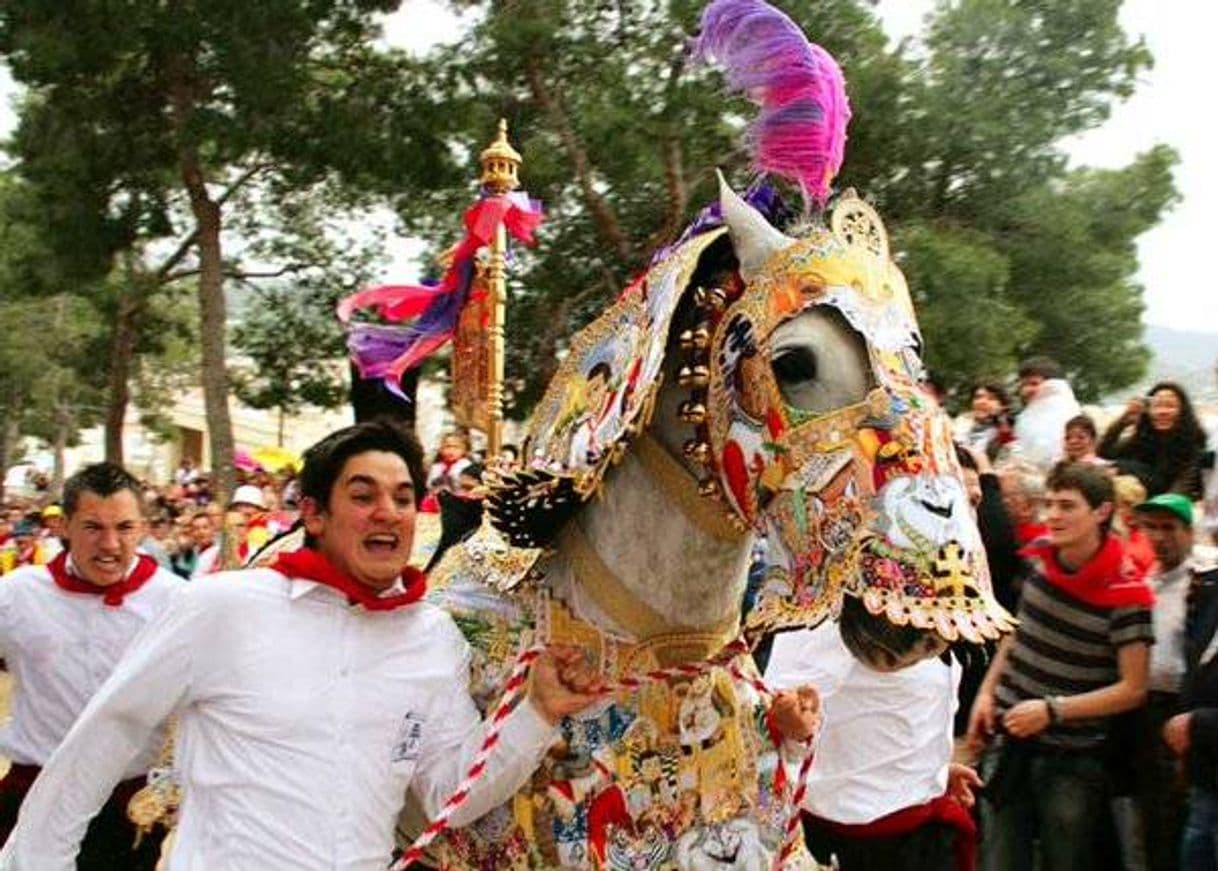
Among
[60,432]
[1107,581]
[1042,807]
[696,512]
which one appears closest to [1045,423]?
[1107,581]

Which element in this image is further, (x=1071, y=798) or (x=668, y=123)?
(x=668, y=123)

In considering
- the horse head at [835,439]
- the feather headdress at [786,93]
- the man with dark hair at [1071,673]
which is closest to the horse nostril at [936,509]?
the horse head at [835,439]

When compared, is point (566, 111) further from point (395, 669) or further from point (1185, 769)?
point (395, 669)

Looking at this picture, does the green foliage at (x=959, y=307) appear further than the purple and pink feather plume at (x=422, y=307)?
Yes

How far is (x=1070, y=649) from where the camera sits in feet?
17.2

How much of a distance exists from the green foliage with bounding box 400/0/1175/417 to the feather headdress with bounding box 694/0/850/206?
35.6ft

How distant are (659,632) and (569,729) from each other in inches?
10.2

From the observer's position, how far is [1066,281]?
17297mm

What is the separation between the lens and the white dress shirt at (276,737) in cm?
298

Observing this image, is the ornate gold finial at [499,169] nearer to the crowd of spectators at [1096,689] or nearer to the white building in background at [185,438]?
the crowd of spectators at [1096,689]

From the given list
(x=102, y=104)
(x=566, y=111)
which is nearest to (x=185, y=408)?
(x=102, y=104)

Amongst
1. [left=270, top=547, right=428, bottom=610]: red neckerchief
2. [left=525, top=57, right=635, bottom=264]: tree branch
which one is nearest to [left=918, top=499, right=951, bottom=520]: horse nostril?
[left=270, top=547, right=428, bottom=610]: red neckerchief

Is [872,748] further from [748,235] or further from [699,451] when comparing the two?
[748,235]

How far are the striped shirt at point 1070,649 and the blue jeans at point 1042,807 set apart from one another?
0.08 m
